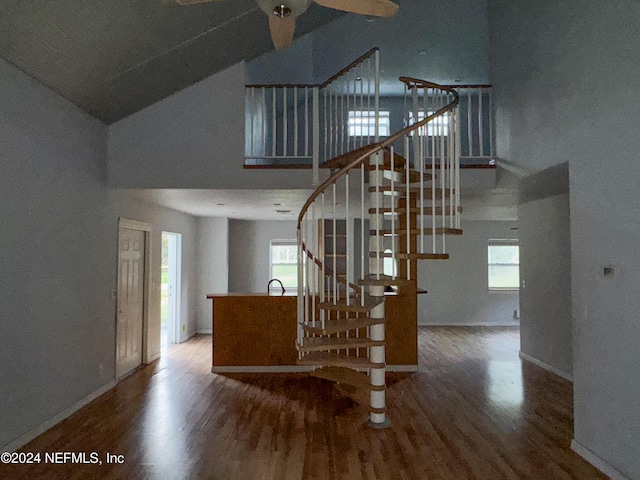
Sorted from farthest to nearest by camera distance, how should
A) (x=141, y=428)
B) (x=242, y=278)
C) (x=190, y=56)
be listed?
1. (x=242, y=278)
2. (x=190, y=56)
3. (x=141, y=428)

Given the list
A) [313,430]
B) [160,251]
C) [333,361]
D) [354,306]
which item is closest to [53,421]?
[313,430]

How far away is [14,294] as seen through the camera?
3213 mm

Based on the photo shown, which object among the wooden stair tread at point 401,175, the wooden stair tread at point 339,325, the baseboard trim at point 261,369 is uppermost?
the wooden stair tread at point 401,175

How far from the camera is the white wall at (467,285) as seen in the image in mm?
9047

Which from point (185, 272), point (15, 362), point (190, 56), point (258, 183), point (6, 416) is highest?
point (190, 56)

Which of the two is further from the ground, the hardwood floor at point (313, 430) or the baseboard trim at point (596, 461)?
the baseboard trim at point (596, 461)

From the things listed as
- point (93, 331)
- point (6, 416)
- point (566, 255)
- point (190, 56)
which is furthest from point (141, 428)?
point (566, 255)

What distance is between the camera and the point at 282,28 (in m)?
2.46

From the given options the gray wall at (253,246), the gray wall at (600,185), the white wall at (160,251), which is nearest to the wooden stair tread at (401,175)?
the gray wall at (600,185)

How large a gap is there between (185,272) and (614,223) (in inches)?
251

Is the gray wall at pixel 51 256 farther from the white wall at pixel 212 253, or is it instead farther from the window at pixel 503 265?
the window at pixel 503 265

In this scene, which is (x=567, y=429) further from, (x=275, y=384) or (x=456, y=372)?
(x=275, y=384)

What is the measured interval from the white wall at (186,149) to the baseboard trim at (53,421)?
7.24 ft

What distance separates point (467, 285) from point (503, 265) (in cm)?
92
